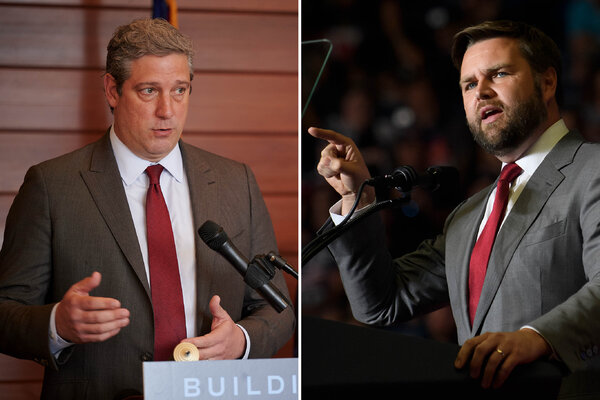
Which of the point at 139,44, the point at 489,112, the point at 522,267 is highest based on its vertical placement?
the point at 139,44

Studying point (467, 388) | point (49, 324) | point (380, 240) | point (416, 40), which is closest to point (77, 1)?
point (49, 324)

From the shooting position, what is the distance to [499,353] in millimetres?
705

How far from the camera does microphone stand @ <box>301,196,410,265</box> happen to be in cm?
84

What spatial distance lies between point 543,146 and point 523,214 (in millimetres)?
113

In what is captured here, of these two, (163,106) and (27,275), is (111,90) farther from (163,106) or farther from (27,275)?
(27,275)

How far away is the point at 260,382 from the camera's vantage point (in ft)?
3.67

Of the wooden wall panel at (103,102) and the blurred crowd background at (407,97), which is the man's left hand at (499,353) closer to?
the blurred crowd background at (407,97)

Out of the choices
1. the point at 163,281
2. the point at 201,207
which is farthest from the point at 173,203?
the point at 163,281

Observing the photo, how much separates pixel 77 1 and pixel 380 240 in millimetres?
1231

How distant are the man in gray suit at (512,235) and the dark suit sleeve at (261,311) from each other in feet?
1.43

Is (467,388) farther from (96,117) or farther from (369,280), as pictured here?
(96,117)

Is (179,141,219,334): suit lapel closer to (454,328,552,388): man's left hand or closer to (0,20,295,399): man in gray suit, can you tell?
(0,20,295,399): man in gray suit

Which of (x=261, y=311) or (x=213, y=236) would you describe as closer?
(x=213, y=236)

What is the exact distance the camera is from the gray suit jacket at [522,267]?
803mm
